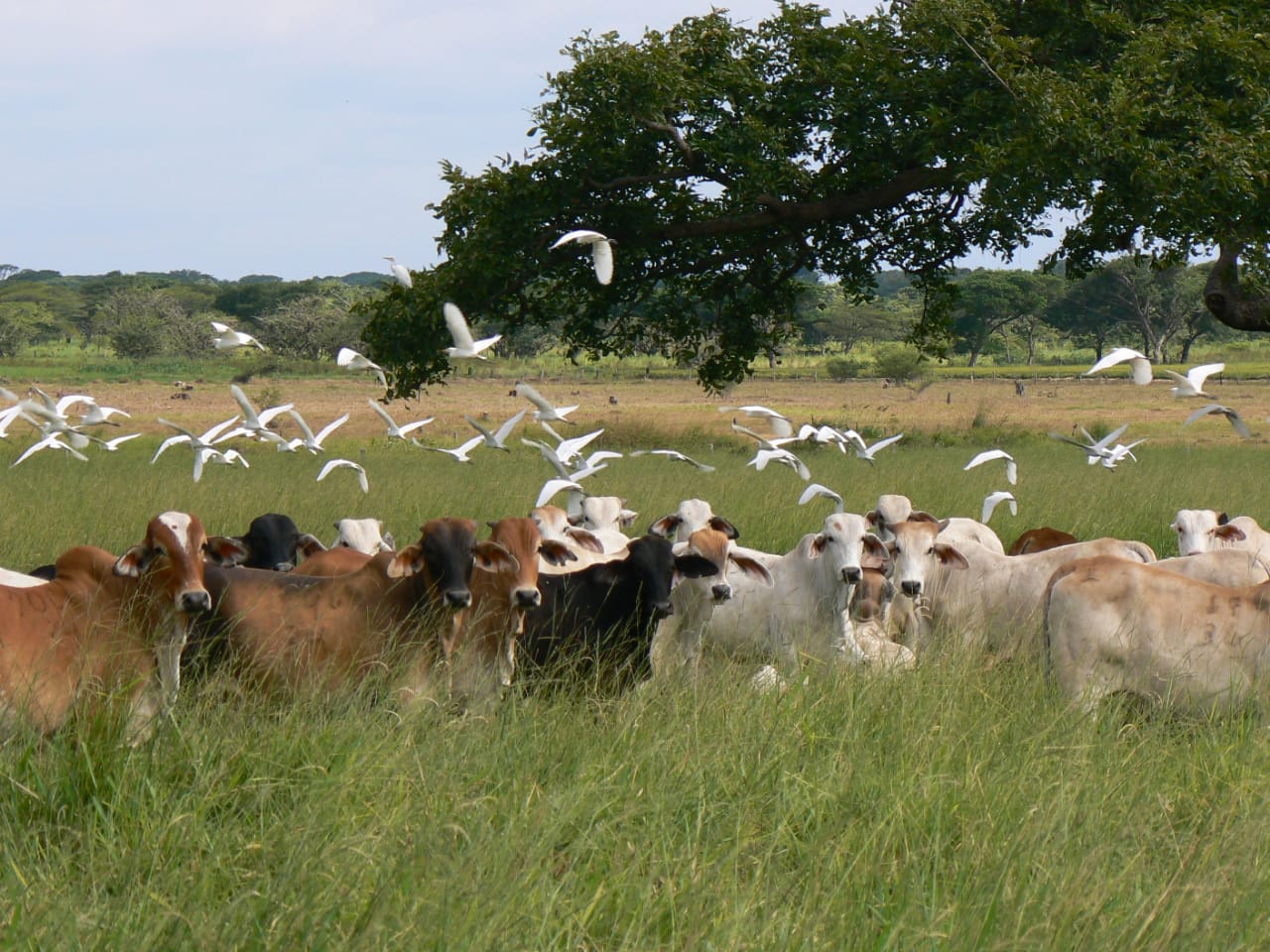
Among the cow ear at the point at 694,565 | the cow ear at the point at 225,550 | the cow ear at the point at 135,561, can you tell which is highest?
the cow ear at the point at 135,561

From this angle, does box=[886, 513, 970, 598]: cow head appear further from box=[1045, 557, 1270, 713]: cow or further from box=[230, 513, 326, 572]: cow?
box=[230, 513, 326, 572]: cow

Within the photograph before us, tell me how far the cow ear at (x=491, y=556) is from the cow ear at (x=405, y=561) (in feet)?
0.75

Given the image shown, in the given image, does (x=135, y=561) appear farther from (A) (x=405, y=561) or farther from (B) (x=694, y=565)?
(B) (x=694, y=565)

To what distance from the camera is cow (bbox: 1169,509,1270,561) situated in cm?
917

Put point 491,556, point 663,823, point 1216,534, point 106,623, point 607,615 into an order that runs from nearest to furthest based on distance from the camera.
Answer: point 663,823 < point 106,623 < point 491,556 < point 607,615 < point 1216,534

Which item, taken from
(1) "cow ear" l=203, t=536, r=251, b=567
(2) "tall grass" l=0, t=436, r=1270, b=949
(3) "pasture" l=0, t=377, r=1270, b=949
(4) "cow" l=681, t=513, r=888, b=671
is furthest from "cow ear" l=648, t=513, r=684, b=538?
(2) "tall grass" l=0, t=436, r=1270, b=949

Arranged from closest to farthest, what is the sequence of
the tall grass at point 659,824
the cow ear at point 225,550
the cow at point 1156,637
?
the tall grass at point 659,824 < the cow at point 1156,637 < the cow ear at point 225,550

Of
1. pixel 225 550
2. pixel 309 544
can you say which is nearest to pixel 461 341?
pixel 309 544

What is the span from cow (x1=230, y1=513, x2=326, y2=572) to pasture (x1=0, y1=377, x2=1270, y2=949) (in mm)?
2727

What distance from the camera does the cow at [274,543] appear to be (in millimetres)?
8320

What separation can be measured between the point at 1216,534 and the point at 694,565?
384 cm

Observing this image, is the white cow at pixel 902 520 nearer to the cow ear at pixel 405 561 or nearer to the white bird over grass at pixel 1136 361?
the white bird over grass at pixel 1136 361

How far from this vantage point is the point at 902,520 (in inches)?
365

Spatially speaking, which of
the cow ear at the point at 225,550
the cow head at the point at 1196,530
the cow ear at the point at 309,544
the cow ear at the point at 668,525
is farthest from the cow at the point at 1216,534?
the cow ear at the point at 225,550
